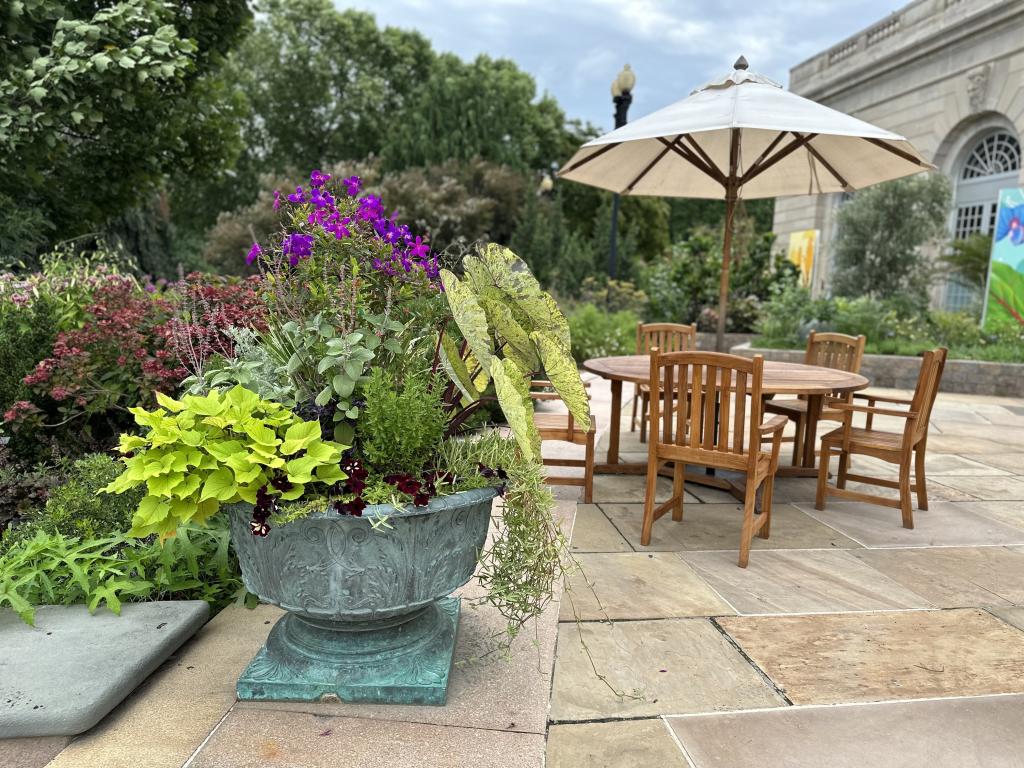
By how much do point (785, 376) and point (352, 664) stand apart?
10.2 ft

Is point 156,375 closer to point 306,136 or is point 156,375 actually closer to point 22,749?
point 22,749

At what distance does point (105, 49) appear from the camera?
6.05 meters

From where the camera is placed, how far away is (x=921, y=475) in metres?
3.93

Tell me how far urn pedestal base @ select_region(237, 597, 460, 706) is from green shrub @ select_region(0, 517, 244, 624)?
0.61 meters

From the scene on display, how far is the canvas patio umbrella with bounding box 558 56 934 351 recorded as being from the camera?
3.80 m

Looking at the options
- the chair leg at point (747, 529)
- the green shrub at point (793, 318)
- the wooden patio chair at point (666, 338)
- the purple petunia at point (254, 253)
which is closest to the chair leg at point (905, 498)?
the chair leg at point (747, 529)

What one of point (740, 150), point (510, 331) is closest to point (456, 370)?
point (510, 331)

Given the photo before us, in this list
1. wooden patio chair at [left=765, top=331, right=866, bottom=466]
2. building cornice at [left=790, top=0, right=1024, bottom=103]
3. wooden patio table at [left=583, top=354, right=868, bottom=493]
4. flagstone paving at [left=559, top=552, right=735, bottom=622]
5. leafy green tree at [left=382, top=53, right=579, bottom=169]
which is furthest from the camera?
leafy green tree at [left=382, top=53, right=579, bottom=169]

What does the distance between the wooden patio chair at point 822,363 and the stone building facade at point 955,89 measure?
11473mm

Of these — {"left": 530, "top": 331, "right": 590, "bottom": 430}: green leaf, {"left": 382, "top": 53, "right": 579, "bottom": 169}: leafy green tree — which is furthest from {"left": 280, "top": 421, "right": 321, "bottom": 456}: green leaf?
{"left": 382, "top": 53, "right": 579, "bottom": 169}: leafy green tree

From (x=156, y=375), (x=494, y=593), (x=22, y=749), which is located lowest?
(x=22, y=749)

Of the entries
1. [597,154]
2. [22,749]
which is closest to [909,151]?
[597,154]

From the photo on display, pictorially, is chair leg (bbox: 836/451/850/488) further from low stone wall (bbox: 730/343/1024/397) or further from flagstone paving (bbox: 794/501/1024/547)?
low stone wall (bbox: 730/343/1024/397)

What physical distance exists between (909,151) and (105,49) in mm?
6744
